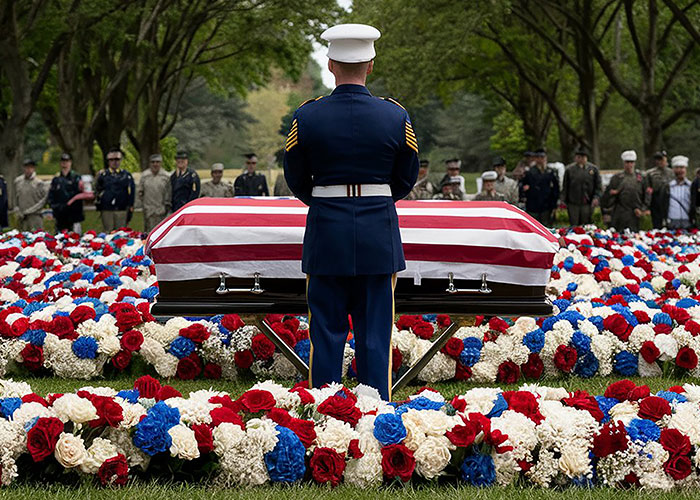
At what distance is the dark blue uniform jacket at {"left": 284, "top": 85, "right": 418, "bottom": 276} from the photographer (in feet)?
13.4

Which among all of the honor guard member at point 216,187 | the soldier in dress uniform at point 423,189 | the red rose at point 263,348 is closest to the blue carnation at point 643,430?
the red rose at point 263,348

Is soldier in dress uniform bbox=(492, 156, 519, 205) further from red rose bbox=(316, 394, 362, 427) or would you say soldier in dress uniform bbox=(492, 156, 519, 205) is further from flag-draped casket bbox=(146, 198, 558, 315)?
red rose bbox=(316, 394, 362, 427)

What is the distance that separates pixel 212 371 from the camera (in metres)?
5.60

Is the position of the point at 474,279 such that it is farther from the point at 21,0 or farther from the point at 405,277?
the point at 21,0

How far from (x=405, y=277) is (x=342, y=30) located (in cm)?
142

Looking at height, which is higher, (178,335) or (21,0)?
(21,0)

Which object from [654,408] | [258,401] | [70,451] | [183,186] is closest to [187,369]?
[258,401]

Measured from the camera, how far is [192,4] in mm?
21328

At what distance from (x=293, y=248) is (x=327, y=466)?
1.59m

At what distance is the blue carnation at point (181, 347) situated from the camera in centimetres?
557

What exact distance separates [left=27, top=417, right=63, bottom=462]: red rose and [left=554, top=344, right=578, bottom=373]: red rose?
119 inches

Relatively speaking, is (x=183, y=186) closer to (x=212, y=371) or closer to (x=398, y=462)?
(x=212, y=371)

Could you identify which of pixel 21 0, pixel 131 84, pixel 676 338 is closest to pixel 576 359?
pixel 676 338

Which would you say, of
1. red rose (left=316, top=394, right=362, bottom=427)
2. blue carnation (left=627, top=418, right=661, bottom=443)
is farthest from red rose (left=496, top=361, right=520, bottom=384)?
red rose (left=316, top=394, right=362, bottom=427)
